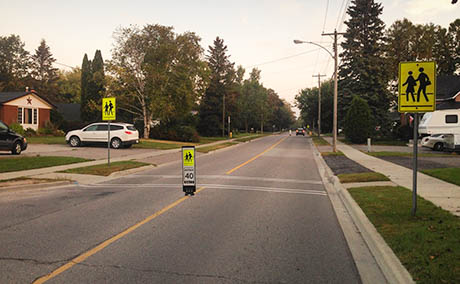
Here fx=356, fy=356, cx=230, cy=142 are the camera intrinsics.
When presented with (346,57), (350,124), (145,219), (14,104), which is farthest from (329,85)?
(145,219)

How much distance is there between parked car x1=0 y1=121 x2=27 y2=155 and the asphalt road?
10.4 m

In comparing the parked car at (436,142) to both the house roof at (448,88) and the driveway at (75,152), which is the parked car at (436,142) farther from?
the driveway at (75,152)

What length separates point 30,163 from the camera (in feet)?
50.2

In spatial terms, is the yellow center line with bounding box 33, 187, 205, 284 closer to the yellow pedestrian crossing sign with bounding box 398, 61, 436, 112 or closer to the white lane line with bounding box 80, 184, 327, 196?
the white lane line with bounding box 80, 184, 327, 196

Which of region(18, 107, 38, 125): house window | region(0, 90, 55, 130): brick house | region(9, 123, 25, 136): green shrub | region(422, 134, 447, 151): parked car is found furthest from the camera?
region(18, 107, 38, 125): house window

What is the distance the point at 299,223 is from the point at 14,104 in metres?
36.9

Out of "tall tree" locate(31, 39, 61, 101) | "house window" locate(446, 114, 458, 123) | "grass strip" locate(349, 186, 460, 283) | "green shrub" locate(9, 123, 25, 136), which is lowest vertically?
"grass strip" locate(349, 186, 460, 283)

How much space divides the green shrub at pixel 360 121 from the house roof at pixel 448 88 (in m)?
9.32

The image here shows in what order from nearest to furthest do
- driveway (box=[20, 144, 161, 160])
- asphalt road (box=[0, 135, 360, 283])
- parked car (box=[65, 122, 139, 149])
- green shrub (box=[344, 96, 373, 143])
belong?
asphalt road (box=[0, 135, 360, 283]) → driveway (box=[20, 144, 161, 160]) → parked car (box=[65, 122, 139, 149]) → green shrub (box=[344, 96, 373, 143])

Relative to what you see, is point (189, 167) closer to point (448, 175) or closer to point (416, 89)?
point (416, 89)

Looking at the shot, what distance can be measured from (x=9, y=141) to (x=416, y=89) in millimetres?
19451

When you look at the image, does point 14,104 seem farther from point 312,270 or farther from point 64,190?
point 312,270

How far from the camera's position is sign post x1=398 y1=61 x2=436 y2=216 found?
6.59 meters

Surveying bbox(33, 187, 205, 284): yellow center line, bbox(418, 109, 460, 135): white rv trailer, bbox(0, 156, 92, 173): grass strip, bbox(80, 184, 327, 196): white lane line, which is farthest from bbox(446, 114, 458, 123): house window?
bbox(33, 187, 205, 284): yellow center line
